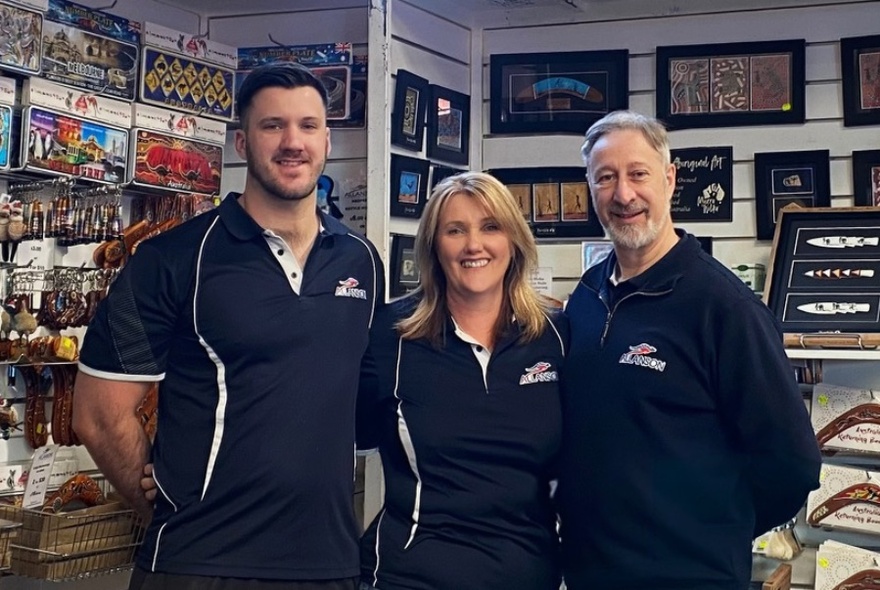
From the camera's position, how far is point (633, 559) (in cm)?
211

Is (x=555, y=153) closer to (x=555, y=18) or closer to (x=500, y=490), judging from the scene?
(x=555, y=18)

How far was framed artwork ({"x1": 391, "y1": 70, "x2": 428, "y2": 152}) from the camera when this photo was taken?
3684mm

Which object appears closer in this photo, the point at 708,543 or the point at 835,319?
the point at 708,543

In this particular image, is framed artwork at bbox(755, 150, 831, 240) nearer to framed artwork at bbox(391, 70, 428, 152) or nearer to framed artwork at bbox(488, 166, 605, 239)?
framed artwork at bbox(488, 166, 605, 239)

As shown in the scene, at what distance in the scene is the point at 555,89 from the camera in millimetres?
3971

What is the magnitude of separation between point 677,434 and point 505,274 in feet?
1.93

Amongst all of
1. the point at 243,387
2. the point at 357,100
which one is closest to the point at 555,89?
the point at 357,100

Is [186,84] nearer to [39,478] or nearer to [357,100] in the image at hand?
[357,100]

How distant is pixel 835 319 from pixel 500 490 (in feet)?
6.10

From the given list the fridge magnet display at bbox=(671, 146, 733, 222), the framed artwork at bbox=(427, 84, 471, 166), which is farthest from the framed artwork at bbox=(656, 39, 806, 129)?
the framed artwork at bbox=(427, 84, 471, 166)

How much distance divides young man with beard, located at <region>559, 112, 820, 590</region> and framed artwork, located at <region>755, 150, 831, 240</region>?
1.63 metres

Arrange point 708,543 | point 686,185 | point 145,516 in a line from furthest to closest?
point 686,185, point 145,516, point 708,543

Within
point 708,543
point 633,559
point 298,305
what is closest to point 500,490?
point 633,559

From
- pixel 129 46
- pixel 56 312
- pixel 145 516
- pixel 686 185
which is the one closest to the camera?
pixel 145 516
